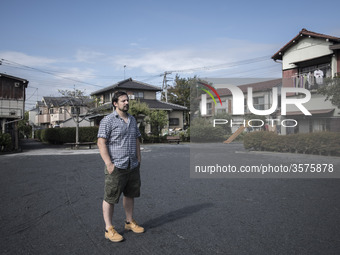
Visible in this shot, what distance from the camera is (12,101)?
20.8 meters

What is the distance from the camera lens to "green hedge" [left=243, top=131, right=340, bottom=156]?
12891 millimetres

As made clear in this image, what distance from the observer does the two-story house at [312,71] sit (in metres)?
16.4

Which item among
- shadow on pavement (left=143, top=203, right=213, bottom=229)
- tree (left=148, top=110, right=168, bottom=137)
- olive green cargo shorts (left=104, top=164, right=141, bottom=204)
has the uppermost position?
tree (left=148, top=110, right=168, bottom=137)

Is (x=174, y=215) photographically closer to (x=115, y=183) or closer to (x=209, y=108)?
(x=115, y=183)

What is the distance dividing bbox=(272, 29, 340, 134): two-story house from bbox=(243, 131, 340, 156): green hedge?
2266 mm

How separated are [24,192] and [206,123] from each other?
75.0ft

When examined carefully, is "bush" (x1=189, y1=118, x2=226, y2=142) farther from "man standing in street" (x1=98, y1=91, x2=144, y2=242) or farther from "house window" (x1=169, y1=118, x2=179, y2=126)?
"man standing in street" (x1=98, y1=91, x2=144, y2=242)

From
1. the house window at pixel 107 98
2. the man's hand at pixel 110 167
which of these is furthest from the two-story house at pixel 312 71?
the house window at pixel 107 98

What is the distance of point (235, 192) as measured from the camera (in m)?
6.21

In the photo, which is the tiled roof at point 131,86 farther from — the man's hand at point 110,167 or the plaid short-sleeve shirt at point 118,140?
the man's hand at point 110,167

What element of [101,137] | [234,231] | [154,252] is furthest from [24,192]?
[234,231]

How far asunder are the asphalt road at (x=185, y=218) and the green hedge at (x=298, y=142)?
6.24 metres
